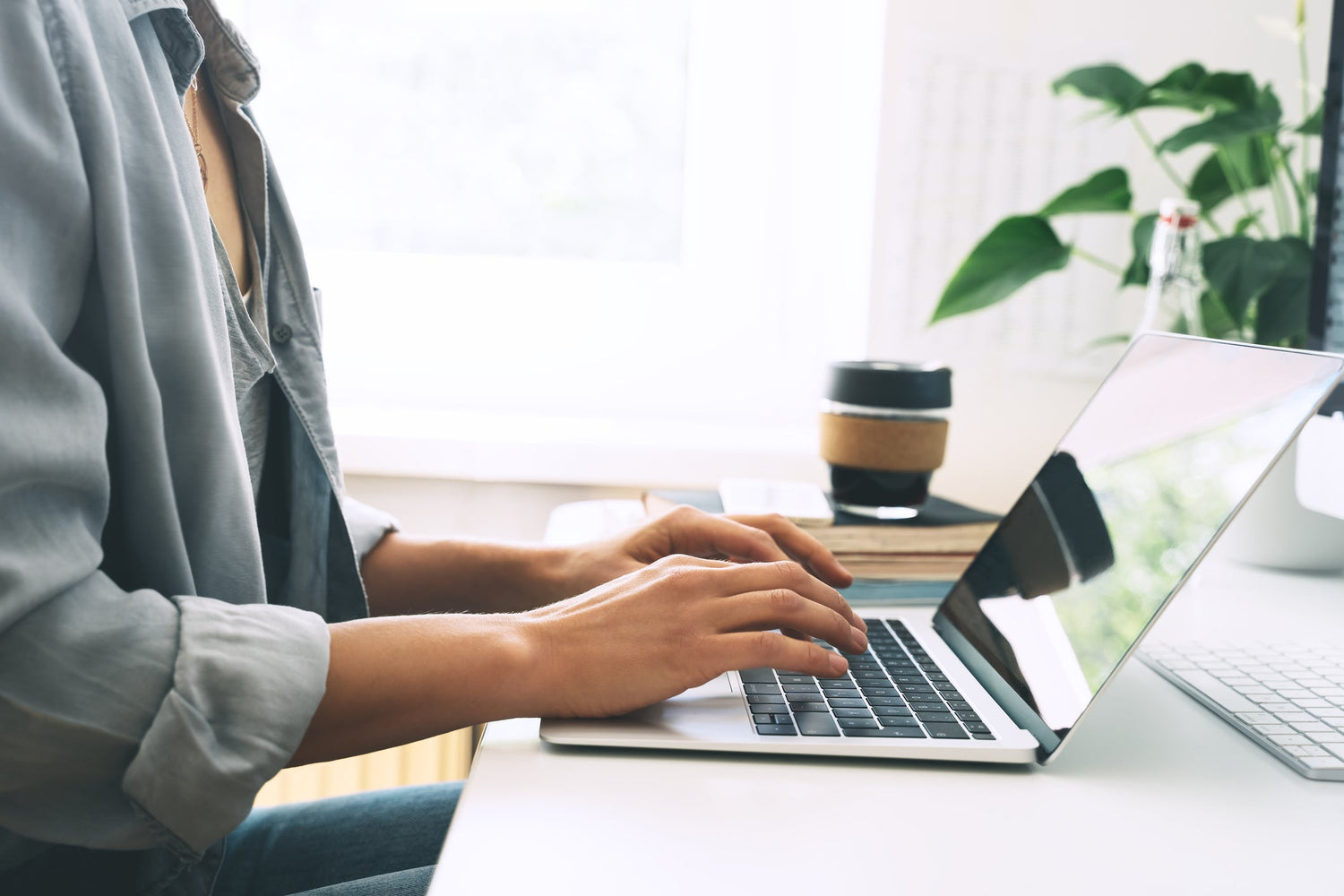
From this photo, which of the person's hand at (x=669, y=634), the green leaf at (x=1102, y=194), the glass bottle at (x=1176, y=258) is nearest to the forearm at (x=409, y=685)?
the person's hand at (x=669, y=634)

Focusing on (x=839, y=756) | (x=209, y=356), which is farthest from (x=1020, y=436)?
(x=209, y=356)

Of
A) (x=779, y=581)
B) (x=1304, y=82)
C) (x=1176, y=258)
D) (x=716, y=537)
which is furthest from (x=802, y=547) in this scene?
(x=1304, y=82)

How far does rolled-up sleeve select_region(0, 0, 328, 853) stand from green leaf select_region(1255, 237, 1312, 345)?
3.16 feet

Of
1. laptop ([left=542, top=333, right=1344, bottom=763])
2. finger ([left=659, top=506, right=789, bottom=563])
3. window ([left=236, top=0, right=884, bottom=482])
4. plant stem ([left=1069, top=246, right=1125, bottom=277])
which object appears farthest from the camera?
window ([left=236, top=0, right=884, bottom=482])

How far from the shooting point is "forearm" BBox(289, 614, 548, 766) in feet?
1.57

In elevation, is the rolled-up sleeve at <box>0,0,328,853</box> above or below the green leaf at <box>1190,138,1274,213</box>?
below

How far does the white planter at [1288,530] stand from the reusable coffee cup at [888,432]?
0.25 m

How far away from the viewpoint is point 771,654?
0.52m

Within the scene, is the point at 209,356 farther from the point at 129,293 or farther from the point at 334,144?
the point at 334,144

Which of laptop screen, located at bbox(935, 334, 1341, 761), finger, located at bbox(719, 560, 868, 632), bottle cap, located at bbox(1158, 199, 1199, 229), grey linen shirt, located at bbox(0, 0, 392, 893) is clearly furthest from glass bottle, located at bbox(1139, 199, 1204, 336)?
grey linen shirt, located at bbox(0, 0, 392, 893)

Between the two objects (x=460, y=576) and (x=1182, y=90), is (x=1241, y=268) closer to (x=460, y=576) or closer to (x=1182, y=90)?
(x=1182, y=90)

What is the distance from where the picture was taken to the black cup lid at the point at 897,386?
94cm

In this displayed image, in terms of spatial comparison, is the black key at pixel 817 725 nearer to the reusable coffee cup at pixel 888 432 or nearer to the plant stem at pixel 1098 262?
the reusable coffee cup at pixel 888 432

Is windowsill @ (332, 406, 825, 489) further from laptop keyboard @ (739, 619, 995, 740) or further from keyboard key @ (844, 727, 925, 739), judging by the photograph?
keyboard key @ (844, 727, 925, 739)
